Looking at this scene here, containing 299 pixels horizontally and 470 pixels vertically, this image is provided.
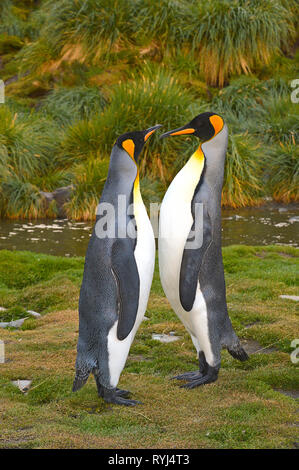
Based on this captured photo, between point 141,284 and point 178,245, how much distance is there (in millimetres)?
379

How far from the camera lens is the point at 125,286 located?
3.55m

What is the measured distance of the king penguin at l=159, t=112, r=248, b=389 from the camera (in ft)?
12.7

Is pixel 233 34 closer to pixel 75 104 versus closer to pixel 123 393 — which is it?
pixel 75 104

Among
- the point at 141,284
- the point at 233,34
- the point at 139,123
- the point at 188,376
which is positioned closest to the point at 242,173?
the point at 139,123

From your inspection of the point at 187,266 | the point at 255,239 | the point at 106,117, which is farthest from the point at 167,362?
the point at 106,117

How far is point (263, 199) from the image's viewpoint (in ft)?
41.3

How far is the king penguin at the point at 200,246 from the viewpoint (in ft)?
12.7

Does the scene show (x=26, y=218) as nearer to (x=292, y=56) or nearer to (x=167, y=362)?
(x=167, y=362)

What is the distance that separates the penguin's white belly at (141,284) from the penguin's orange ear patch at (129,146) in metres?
0.30

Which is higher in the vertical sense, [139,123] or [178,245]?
[139,123]

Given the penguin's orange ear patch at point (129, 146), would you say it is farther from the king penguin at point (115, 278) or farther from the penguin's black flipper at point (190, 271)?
the penguin's black flipper at point (190, 271)

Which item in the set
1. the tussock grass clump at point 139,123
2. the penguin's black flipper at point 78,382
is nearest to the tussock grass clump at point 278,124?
the tussock grass clump at point 139,123

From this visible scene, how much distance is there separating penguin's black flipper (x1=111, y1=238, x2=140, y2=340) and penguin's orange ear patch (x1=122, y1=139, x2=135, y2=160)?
0.52m
